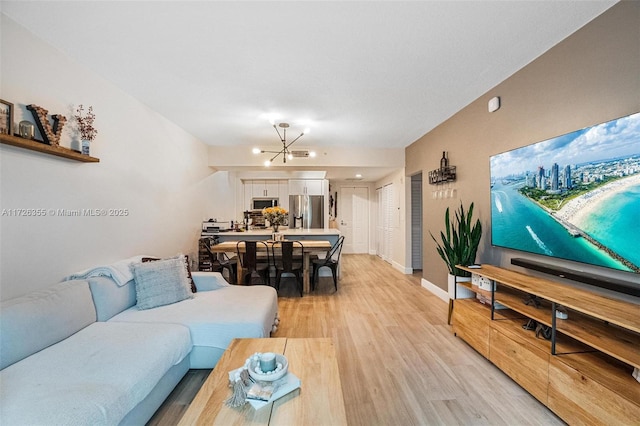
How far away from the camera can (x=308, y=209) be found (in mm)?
7344

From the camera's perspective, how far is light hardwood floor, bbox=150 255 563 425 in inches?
71.1

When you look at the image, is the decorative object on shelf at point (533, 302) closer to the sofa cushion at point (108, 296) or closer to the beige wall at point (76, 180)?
the sofa cushion at point (108, 296)

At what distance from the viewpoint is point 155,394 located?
5.75ft

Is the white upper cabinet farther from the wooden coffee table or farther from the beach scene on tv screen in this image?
the wooden coffee table

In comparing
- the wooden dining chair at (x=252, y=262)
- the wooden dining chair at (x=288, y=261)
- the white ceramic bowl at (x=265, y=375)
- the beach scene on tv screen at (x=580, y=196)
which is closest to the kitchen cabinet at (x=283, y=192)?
the wooden dining chair at (x=288, y=261)

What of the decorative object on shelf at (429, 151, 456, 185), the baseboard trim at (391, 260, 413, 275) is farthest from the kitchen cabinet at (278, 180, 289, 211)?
the decorative object on shelf at (429, 151, 456, 185)

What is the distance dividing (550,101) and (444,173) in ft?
5.58

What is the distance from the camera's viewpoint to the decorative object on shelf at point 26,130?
188cm

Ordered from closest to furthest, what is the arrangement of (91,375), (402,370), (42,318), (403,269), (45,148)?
(91,375) < (42,318) < (45,148) < (402,370) < (403,269)

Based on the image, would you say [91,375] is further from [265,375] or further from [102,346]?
[265,375]

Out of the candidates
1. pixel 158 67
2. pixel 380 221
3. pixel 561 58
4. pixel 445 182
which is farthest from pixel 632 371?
pixel 380 221

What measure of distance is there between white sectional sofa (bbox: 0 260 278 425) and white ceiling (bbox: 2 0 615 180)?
1880mm

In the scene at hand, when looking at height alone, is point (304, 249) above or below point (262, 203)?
below

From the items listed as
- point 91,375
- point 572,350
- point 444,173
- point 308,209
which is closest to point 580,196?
point 572,350
